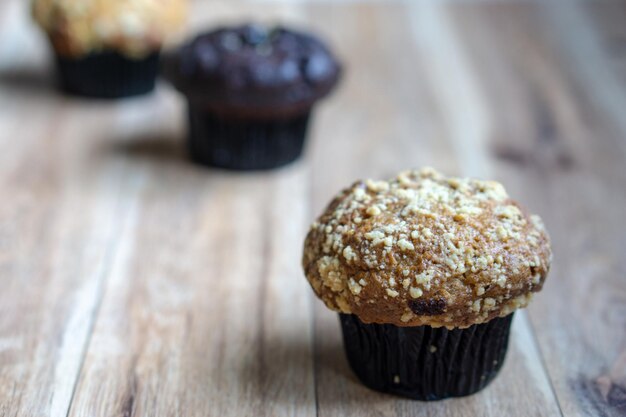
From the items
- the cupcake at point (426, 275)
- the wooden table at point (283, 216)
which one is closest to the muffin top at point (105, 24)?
the wooden table at point (283, 216)

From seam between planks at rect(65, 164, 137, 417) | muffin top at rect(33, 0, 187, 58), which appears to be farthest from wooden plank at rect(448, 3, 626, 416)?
muffin top at rect(33, 0, 187, 58)

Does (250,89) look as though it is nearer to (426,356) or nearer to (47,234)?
(47,234)

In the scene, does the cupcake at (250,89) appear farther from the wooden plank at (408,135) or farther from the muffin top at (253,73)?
the wooden plank at (408,135)

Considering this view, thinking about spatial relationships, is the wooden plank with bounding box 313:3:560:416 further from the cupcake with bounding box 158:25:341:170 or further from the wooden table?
the cupcake with bounding box 158:25:341:170

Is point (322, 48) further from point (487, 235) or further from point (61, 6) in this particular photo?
point (487, 235)

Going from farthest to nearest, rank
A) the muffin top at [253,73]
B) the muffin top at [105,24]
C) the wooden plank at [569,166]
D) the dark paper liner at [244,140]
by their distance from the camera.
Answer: the muffin top at [105,24]
the dark paper liner at [244,140]
the muffin top at [253,73]
the wooden plank at [569,166]

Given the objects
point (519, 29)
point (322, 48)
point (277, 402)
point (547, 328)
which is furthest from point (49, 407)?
point (519, 29)

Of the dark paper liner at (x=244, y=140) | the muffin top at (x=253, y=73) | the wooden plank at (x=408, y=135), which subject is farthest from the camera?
the dark paper liner at (x=244, y=140)
